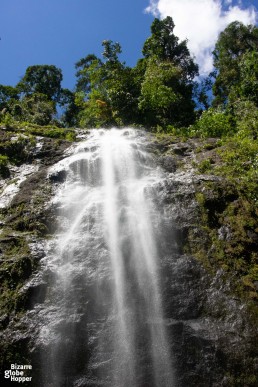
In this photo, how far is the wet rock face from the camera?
6.03 meters

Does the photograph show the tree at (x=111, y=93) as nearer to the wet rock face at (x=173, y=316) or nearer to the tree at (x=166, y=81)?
the tree at (x=166, y=81)

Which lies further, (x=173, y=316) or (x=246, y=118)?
(x=246, y=118)

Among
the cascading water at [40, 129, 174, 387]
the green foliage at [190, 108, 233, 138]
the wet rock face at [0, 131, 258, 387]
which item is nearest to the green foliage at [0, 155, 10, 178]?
the cascading water at [40, 129, 174, 387]

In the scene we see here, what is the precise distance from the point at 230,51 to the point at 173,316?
29302 mm

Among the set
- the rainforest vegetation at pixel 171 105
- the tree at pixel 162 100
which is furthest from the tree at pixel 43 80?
the tree at pixel 162 100

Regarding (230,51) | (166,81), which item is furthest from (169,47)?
(166,81)

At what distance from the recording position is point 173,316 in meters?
6.65

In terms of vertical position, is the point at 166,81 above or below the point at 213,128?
above

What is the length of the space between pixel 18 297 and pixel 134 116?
626 inches

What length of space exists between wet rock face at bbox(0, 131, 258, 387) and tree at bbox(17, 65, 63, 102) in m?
28.8

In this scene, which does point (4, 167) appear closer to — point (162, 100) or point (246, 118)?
point (162, 100)

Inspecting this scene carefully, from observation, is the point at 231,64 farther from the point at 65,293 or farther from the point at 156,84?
the point at 65,293

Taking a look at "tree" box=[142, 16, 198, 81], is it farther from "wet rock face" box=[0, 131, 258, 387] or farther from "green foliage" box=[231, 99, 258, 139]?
"wet rock face" box=[0, 131, 258, 387]

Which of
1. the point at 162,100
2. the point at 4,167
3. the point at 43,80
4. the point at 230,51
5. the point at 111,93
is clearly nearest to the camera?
the point at 4,167
